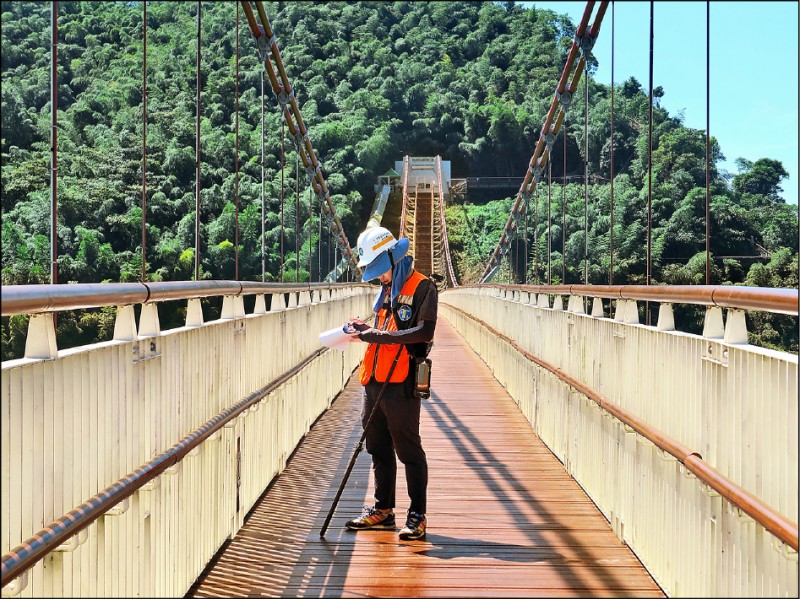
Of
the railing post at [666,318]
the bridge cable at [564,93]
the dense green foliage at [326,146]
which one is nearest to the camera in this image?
the railing post at [666,318]

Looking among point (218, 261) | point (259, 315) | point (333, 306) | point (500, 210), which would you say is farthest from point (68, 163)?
point (259, 315)

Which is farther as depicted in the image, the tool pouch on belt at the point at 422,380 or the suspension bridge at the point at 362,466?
the tool pouch on belt at the point at 422,380

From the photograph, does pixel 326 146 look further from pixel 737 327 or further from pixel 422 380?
pixel 737 327

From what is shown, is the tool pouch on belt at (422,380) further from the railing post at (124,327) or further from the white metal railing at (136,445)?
the railing post at (124,327)

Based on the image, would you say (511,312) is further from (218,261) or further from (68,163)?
(68,163)

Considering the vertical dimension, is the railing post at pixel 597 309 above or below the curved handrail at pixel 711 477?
above

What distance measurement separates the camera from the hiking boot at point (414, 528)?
15.2 feet

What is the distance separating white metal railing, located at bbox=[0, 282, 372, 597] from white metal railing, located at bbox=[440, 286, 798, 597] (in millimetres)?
1700

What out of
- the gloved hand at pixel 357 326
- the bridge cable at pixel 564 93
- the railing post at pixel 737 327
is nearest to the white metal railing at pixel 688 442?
the railing post at pixel 737 327

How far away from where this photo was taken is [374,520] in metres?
4.86

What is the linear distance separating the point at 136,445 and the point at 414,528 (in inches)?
72.8

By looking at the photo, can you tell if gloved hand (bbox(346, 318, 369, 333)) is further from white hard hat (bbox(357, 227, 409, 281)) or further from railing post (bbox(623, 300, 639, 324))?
railing post (bbox(623, 300, 639, 324))

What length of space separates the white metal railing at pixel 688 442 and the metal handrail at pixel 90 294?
5.35ft

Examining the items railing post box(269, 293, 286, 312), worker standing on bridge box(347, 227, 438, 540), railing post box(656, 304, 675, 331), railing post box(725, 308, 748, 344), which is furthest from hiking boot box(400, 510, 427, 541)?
railing post box(269, 293, 286, 312)
